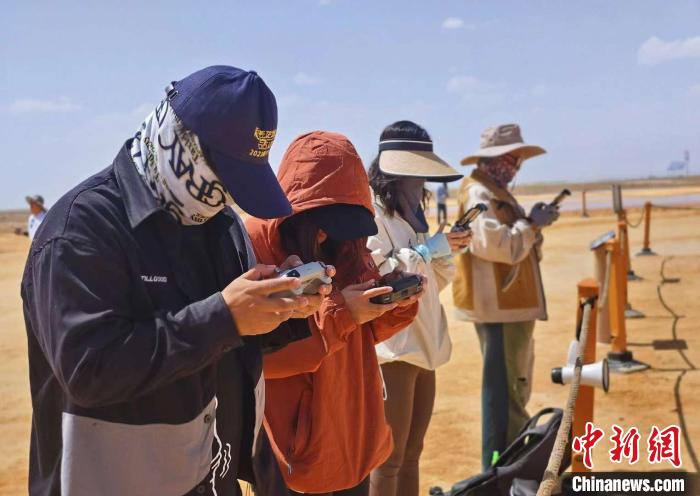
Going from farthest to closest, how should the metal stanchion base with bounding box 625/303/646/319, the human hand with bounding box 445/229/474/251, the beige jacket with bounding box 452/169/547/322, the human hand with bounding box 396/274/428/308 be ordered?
the metal stanchion base with bounding box 625/303/646/319 → the beige jacket with bounding box 452/169/547/322 → the human hand with bounding box 445/229/474/251 → the human hand with bounding box 396/274/428/308

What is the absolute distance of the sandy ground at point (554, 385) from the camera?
554 centimetres

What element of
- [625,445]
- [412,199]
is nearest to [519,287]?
[412,199]

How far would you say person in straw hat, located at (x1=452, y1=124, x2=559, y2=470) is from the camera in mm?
4672

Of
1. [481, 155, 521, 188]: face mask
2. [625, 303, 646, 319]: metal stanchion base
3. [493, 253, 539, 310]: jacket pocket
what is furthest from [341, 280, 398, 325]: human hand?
[625, 303, 646, 319]: metal stanchion base

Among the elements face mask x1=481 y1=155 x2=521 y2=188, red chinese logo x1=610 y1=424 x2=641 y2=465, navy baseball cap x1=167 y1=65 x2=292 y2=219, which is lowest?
red chinese logo x1=610 y1=424 x2=641 y2=465

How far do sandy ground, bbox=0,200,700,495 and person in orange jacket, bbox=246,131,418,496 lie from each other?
100 inches

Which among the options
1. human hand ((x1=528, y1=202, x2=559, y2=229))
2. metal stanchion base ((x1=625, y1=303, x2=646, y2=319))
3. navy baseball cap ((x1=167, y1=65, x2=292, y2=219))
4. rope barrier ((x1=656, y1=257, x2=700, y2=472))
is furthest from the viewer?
metal stanchion base ((x1=625, y1=303, x2=646, y2=319))

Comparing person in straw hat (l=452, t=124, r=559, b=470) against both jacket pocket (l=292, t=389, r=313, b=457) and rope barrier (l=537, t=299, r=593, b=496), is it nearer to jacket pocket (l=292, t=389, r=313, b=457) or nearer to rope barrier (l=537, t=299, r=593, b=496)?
rope barrier (l=537, t=299, r=593, b=496)

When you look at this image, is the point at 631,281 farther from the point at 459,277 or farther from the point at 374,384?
the point at 374,384

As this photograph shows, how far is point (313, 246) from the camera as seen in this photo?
2619 mm

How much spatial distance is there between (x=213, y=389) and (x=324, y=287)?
0.39 meters

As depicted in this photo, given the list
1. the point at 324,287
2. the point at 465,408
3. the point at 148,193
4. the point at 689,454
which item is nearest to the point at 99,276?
the point at 148,193

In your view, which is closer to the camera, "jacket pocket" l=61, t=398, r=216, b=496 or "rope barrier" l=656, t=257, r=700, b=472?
"jacket pocket" l=61, t=398, r=216, b=496

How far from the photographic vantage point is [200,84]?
5.82 feet
